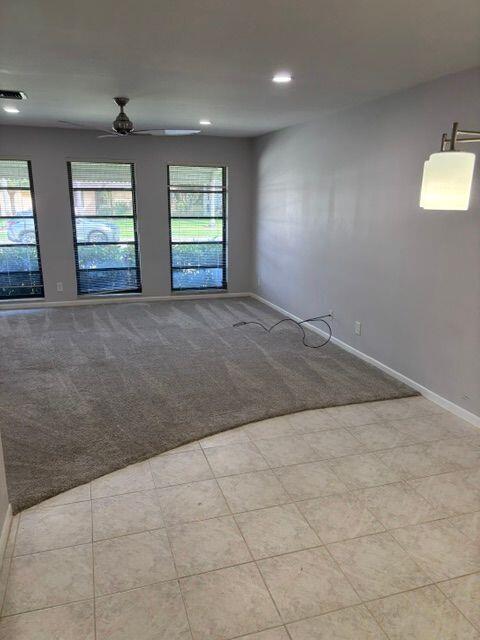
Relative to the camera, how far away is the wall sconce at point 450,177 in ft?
7.15

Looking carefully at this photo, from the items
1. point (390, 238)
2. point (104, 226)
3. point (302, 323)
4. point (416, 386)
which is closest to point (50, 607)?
point (416, 386)

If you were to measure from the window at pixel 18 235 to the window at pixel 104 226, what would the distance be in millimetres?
552

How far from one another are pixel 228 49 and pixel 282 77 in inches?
28.5

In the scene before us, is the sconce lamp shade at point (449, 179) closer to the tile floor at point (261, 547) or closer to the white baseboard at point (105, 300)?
the tile floor at point (261, 547)

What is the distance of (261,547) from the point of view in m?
2.03

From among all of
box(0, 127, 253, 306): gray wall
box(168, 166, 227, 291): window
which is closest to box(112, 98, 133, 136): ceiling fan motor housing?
box(0, 127, 253, 306): gray wall

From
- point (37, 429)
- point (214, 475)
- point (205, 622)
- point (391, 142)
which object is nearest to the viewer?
point (205, 622)

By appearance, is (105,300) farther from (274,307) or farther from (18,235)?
(274,307)

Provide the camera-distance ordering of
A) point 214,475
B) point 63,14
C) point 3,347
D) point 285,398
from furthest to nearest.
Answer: point 3,347
point 285,398
point 214,475
point 63,14

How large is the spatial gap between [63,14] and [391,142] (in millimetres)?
2734

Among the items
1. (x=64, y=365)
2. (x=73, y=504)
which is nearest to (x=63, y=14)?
(x=73, y=504)

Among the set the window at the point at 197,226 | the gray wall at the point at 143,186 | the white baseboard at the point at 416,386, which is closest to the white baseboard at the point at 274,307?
the white baseboard at the point at 416,386

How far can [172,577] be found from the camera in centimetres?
186

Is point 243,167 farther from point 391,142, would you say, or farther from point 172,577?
point 172,577
